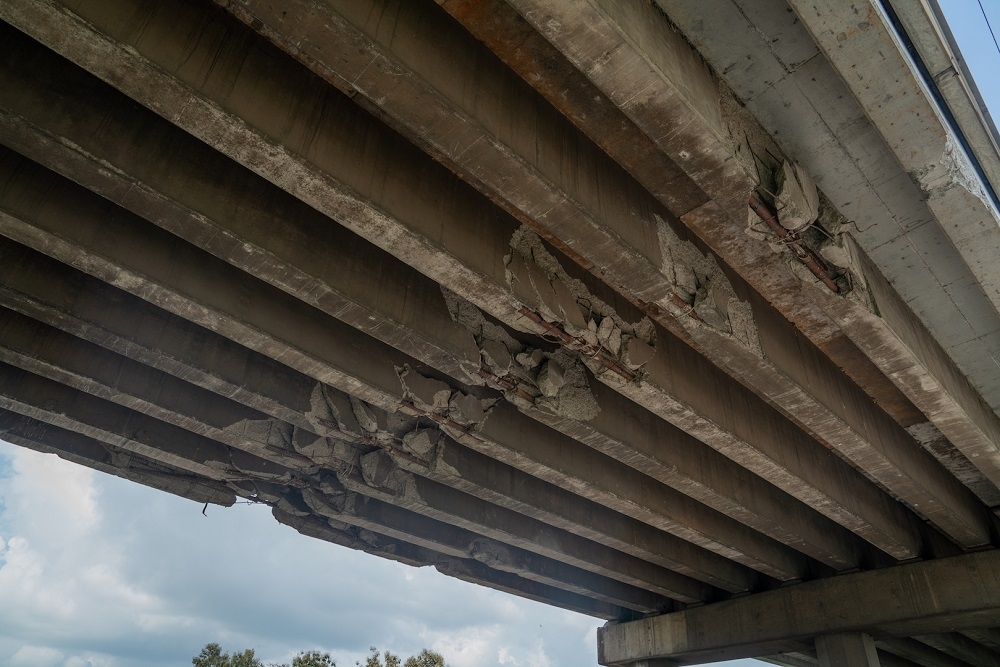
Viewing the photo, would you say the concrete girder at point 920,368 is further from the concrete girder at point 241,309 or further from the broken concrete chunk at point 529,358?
the concrete girder at point 241,309

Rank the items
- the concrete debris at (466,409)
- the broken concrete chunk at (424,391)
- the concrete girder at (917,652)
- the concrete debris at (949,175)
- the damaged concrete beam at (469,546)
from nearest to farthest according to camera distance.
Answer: the concrete debris at (949,175) → the broken concrete chunk at (424,391) → the concrete debris at (466,409) → the damaged concrete beam at (469,546) → the concrete girder at (917,652)

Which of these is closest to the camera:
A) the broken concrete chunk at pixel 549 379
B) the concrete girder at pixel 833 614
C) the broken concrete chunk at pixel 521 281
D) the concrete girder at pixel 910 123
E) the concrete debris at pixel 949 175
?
the concrete girder at pixel 910 123

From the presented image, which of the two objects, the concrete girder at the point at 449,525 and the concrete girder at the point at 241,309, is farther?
the concrete girder at the point at 449,525

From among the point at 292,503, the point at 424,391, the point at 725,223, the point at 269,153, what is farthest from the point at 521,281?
the point at 292,503

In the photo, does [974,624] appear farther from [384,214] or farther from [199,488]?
[199,488]

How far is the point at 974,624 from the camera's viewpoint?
10625 millimetres

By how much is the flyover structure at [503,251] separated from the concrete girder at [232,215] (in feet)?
0.08

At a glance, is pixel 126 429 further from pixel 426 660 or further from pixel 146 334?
pixel 426 660

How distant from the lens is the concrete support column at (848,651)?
11.0m

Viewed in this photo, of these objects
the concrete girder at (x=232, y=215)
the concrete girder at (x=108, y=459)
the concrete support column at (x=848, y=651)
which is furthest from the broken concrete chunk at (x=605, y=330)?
the concrete support column at (x=848, y=651)

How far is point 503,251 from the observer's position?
5.68 metres

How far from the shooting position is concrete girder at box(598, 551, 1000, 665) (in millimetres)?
10227

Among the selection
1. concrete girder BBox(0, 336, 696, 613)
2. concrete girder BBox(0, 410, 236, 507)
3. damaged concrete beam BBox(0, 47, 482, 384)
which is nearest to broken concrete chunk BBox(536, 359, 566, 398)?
damaged concrete beam BBox(0, 47, 482, 384)

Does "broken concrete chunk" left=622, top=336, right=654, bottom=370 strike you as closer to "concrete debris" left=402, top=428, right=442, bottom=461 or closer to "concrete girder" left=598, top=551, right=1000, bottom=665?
"concrete debris" left=402, top=428, right=442, bottom=461
